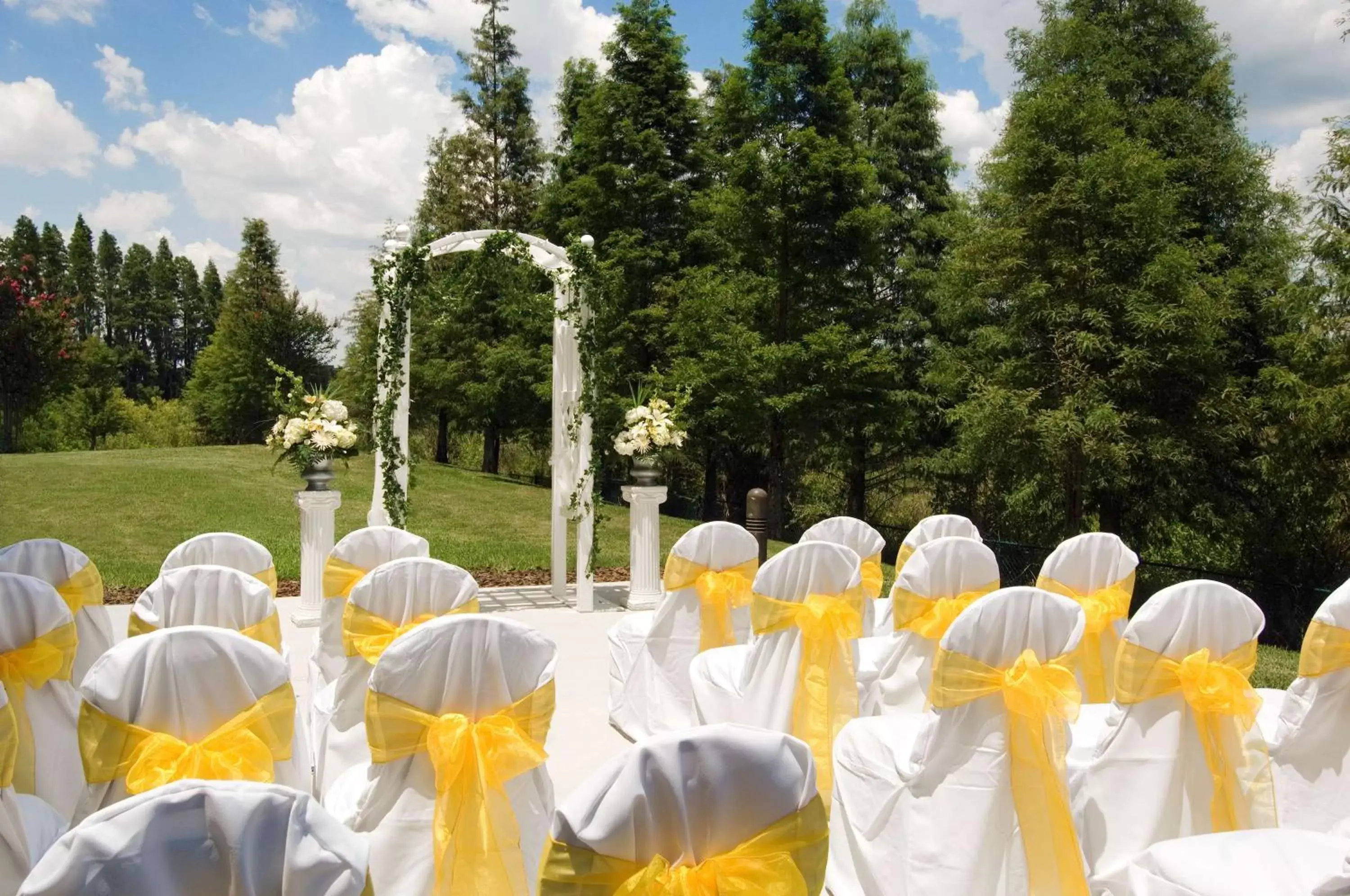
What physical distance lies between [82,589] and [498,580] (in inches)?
278

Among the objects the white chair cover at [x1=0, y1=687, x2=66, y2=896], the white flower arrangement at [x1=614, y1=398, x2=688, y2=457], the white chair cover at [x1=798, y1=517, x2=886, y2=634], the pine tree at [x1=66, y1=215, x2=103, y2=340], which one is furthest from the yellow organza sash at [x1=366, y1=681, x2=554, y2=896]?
the pine tree at [x1=66, y1=215, x2=103, y2=340]

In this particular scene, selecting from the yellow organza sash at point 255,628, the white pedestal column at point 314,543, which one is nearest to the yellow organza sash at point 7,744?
Answer: the yellow organza sash at point 255,628

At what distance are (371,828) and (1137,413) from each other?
1246cm

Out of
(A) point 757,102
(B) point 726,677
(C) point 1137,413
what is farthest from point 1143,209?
(B) point 726,677

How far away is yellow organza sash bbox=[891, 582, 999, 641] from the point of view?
15.8 ft

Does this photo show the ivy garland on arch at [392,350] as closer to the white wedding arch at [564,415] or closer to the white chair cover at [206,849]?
the white wedding arch at [564,415]

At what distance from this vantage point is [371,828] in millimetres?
2994

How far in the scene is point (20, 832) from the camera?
273 centimetres

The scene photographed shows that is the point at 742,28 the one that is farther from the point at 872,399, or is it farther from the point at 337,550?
the point at 337,550

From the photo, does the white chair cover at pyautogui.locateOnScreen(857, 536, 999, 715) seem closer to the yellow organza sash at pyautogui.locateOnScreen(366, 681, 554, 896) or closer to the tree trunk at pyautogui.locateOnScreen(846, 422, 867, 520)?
the yellow organza sash at pyautogui.locateOnScreen(366, 681, 554, 896)

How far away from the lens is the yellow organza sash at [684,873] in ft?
6.19

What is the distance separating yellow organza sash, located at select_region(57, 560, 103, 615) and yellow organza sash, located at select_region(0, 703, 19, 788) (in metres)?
1.99

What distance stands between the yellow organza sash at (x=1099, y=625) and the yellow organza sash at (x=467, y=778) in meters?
3.29

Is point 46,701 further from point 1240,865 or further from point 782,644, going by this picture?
point 1240,865
